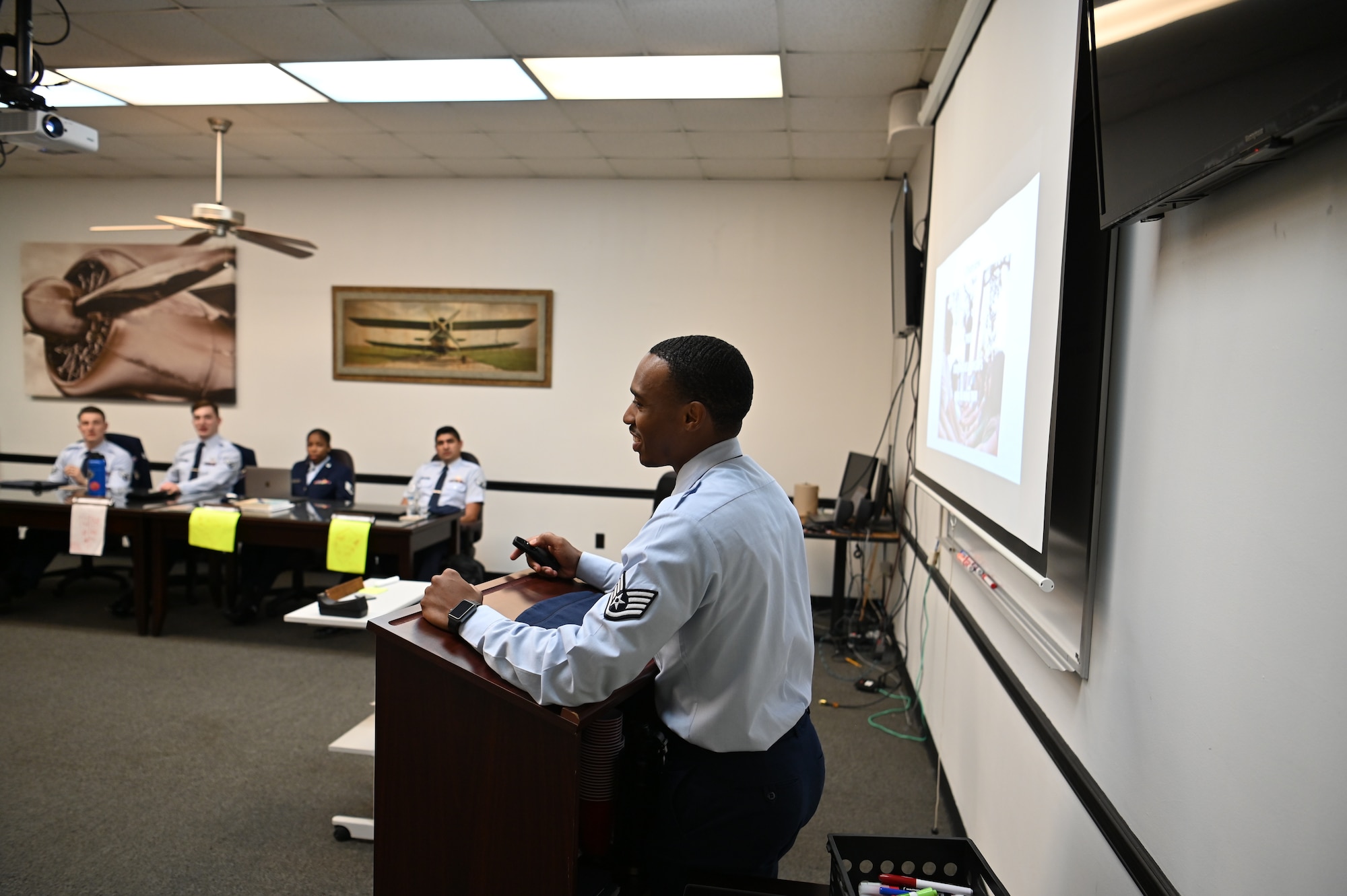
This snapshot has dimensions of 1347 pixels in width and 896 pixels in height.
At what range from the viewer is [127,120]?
16.8 feet

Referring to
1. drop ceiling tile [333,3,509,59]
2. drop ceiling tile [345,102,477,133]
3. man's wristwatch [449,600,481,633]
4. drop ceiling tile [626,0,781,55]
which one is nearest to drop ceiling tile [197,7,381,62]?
drop ceiling tile [333,3,509,59]

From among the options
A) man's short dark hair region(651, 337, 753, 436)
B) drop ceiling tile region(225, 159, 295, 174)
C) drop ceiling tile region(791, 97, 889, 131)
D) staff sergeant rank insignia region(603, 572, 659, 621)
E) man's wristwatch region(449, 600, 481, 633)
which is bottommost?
man's wristwatch region(449, 600, 481, 633)

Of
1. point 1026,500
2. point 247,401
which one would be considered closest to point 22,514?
point 247,401

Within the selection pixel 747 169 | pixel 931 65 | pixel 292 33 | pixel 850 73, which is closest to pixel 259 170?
pixel 292 33

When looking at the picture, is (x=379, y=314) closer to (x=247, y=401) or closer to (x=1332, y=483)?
(x=247, y=401)

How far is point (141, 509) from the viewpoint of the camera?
455 cm

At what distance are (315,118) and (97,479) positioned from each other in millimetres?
2565

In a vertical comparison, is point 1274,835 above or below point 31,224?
below

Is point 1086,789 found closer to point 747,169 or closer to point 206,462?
point 747,169

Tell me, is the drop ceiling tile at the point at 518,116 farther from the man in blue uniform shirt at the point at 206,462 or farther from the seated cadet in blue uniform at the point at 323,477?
the man in blue uniform shirt at the point at 206,462

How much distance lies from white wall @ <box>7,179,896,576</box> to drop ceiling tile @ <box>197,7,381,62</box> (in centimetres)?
230

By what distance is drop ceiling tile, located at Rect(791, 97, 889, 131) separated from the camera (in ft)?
13.9

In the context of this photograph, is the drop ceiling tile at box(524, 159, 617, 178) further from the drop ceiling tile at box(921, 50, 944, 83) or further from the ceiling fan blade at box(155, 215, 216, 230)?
the drop ceiling tile at box(921, 50, 944, 83)

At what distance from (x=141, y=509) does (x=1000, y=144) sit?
474cm
